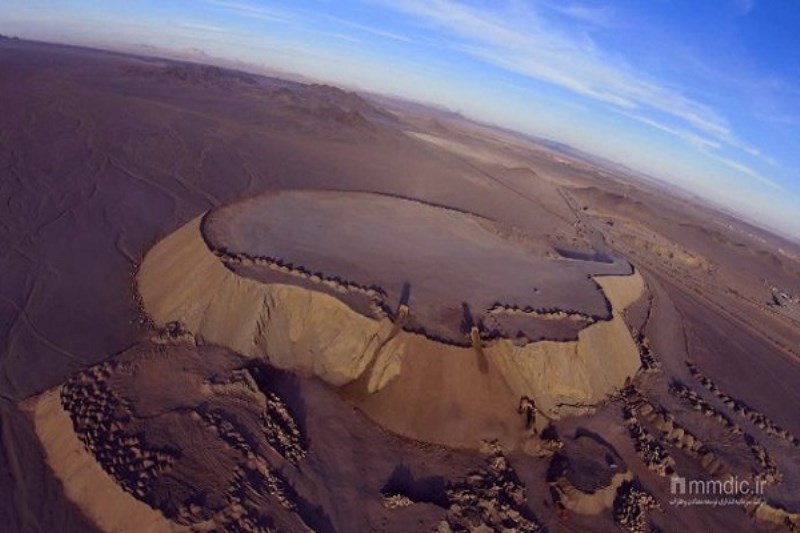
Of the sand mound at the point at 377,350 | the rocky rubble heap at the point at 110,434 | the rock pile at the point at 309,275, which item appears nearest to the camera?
the rocky rubble heap at the point at 110,434

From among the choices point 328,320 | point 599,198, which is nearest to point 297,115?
point 599,198

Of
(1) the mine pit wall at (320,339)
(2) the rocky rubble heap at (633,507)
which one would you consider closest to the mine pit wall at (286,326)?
(1) the mine pit wall at (320,339)

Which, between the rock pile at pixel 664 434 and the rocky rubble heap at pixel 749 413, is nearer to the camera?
the rock pile at pixel 664 434

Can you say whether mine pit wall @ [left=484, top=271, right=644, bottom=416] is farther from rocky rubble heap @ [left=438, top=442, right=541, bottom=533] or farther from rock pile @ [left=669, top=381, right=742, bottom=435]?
rocky rubble heap @ [left=438, top=442, right=541, bottom=533]

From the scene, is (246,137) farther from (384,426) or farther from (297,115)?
(384,426)

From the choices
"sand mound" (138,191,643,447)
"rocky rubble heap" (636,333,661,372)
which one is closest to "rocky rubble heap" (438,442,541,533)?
"sand mound" (138,191,643,447)

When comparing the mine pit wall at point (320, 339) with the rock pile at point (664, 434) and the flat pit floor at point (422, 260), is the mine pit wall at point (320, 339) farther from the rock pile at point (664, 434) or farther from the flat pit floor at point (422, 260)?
the rock pile at point (664, 434)

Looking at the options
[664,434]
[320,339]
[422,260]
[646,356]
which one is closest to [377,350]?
[320,339]
